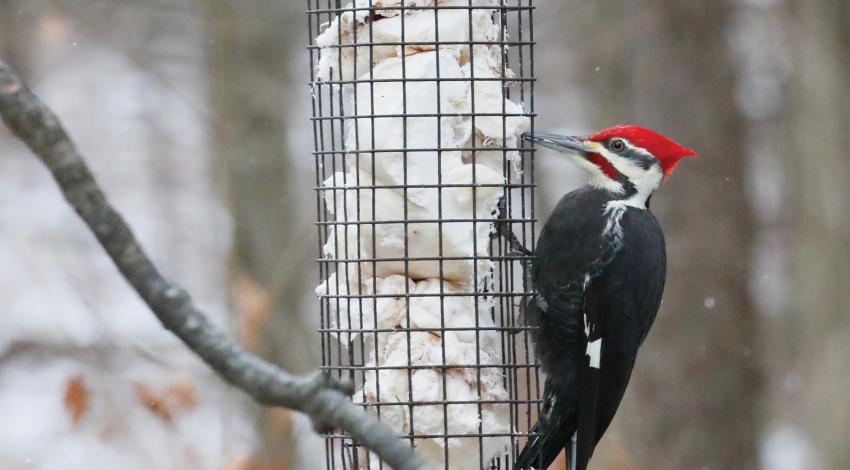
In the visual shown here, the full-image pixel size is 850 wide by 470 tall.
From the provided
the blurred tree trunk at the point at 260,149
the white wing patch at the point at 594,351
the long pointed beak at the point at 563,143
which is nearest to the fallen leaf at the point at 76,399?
the blurred tree trunk at the point at 260,149

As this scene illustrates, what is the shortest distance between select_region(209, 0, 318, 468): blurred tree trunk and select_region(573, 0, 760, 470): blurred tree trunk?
69.3 inches

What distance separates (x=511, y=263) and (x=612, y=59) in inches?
117

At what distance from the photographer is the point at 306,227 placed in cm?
598

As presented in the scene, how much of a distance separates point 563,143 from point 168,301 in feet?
8.24

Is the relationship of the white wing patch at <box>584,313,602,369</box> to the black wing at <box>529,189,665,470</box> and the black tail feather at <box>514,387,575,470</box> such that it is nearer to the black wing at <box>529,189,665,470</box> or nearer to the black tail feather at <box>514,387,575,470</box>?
the black wing at <box>529,189,665,470</box>

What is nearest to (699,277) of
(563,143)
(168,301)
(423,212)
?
(563,143)

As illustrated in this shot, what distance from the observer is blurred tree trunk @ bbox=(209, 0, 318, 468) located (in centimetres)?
625

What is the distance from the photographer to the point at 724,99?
562 centimetres

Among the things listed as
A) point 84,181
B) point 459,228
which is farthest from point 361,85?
point 84,181

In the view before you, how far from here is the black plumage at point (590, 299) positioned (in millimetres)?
3541

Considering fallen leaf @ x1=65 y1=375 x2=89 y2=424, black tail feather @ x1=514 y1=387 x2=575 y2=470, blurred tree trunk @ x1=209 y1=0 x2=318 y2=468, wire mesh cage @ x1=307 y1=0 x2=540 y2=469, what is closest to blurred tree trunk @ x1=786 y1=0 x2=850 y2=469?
blurred tree trunk @ x1=209 y1=0 x2=318 y2=468

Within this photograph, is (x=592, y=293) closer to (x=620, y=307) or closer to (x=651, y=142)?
(x=620, y=307)

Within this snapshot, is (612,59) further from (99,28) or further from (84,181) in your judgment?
(84,181)

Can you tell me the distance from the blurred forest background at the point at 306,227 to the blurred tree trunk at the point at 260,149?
0.04 feet
